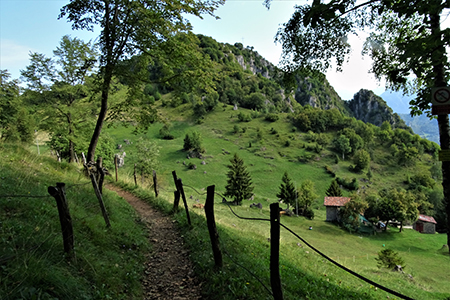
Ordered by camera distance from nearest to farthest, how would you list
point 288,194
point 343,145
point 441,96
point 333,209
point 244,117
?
1. point 441,96
2. point 333,209
3. point 288,194
4. point 343,145
5. point 244,117

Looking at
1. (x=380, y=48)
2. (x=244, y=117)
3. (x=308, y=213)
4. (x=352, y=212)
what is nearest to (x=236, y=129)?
(x=244, y=117)

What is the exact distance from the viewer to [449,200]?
5863 mm

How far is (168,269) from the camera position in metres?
6.86

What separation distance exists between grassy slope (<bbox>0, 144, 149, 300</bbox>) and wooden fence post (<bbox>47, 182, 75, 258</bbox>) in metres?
0.16

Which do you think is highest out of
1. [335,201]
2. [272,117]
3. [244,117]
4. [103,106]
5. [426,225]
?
[272,117]

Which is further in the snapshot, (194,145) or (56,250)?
(194,145)

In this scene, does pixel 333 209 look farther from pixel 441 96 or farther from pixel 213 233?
pixel 441 96

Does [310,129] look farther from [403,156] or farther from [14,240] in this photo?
[14,240]

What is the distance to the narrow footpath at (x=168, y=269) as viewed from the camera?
565 cm

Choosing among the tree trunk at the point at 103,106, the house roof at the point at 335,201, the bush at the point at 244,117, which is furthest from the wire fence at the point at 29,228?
Answer: the bush at the point at 244,117

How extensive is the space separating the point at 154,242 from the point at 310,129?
116 m

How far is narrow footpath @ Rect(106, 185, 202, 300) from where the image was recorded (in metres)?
5.65

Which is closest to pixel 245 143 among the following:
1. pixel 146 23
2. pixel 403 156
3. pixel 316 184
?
pixel 316 184

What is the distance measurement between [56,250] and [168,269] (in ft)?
10.1
